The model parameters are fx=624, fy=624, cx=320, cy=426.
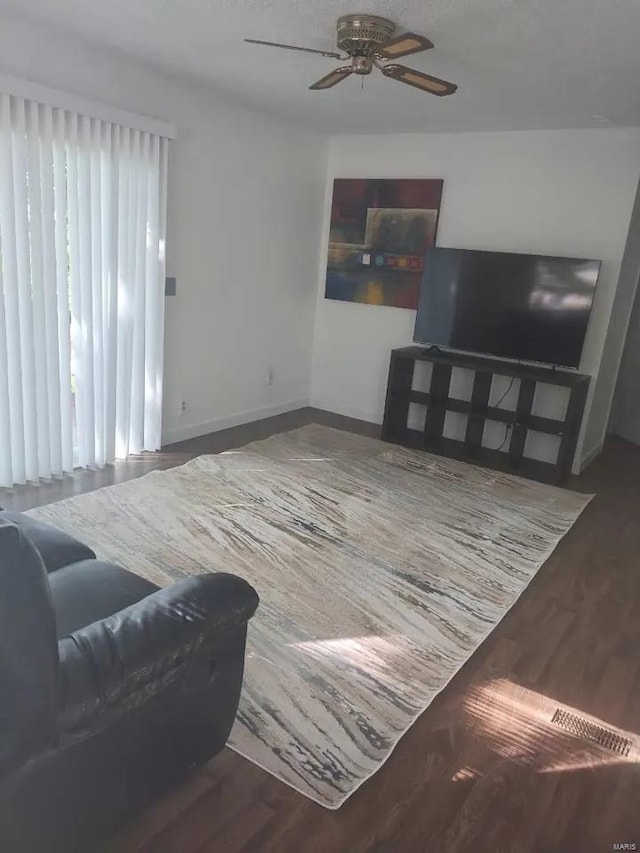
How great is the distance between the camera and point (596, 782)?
1881 mm

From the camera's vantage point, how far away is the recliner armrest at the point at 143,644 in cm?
130

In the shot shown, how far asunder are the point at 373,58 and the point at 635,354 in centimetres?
396

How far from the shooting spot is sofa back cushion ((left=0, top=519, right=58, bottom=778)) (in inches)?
44.2

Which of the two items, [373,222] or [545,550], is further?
[373,222]

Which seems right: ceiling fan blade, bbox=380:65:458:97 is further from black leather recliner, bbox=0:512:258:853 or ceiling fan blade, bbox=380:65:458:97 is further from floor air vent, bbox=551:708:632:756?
floor air vent, bbox=551:708:632:756

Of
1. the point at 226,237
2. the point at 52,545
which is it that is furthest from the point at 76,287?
the point at 52,545

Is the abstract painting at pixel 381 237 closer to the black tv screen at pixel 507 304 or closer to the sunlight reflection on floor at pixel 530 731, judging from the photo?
the black tv screen at pixel 507 304

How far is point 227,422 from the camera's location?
16.9 feet

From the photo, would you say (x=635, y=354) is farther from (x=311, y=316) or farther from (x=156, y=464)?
(x=156, y=464)

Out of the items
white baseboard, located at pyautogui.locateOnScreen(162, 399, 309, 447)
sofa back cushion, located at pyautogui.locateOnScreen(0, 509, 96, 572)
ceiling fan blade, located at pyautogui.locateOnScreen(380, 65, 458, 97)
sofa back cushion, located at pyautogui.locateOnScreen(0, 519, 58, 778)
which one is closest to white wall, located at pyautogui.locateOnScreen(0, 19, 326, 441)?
white baseboard, located at pyautogui.locateOnScreen(162, 399, 309, 447)

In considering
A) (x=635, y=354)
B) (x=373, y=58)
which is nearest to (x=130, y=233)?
(x=373, y=58)

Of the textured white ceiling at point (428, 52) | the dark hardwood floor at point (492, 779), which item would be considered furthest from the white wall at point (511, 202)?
the dark hardwood floor at point (492, 779)

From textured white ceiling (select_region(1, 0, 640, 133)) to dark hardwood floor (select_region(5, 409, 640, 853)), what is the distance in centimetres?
246

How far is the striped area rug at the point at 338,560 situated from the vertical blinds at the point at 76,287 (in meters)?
0.47
